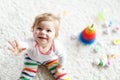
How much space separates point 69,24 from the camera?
1.27 meters

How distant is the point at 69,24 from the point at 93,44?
150mm

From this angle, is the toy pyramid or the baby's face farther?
the toy pyramid

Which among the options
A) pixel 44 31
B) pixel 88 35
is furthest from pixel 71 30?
pixel 44 31

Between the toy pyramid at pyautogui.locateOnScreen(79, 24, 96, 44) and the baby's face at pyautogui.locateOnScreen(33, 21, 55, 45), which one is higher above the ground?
the baby's face at pyautogui.locateOnScreen(33, 21, 55, 45)

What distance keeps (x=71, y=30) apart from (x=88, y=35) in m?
0.11

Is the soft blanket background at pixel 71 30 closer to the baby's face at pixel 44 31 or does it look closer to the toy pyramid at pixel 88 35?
the toy pyramid at pixel 88 35

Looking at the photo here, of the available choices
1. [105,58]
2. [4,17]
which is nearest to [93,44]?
[105,58]

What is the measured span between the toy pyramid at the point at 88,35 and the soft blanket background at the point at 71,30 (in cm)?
2

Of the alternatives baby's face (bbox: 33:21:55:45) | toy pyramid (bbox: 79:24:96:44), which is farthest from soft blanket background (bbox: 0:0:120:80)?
baby's face (bbox: 33:21:55:45)

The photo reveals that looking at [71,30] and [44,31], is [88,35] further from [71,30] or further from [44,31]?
[44,31]

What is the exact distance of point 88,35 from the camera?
3.83ft

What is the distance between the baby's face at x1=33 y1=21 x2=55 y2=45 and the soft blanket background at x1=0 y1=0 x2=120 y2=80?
21cm

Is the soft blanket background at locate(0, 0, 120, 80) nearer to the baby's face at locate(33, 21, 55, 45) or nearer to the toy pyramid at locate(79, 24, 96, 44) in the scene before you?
the toy pyramid at locate(79, 24, 96, 44)

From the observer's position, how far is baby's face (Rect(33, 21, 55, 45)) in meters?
0.96
